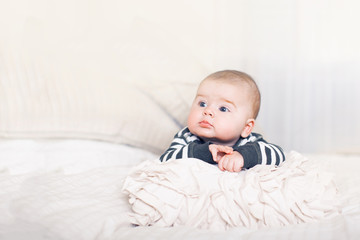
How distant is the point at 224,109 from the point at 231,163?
24 cm

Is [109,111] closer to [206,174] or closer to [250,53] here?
[206,174]

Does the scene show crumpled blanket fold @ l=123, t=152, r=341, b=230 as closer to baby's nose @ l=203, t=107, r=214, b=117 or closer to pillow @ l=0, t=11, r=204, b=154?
baby's nose @ l=203, t=107, r=214, b=117

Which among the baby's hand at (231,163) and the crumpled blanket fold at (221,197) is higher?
the baby's hand at (231,163)

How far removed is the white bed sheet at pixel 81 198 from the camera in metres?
0.79

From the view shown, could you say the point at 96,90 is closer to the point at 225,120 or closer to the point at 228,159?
the point at 225,120

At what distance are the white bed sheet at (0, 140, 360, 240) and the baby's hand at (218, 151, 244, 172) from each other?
7.5 inches

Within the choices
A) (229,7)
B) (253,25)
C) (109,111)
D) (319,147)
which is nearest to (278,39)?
(253,25)

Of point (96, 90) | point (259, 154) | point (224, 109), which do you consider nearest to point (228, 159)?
point (259, 154)

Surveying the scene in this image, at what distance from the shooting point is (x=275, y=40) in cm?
247

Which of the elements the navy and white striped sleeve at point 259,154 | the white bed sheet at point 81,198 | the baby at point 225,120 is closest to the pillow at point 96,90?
the white bed sheet at point 81,198

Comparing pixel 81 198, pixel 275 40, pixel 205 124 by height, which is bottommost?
pixel 81 198

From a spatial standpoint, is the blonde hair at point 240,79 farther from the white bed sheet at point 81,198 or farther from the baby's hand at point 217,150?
the white bed sheet at point 81,198

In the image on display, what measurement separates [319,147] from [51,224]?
1930 mm

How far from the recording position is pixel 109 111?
1.51m
